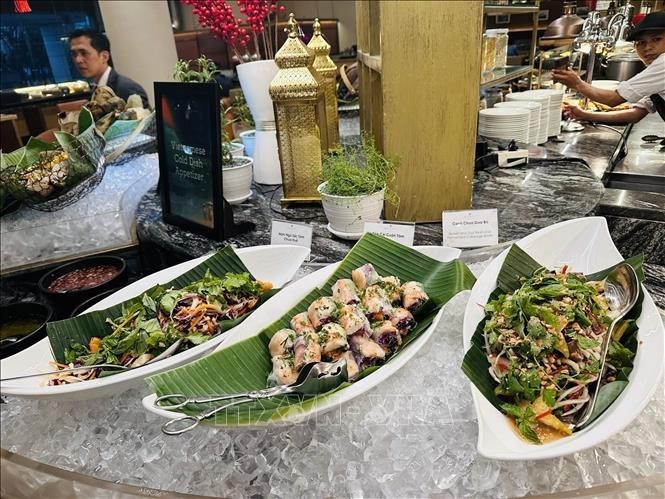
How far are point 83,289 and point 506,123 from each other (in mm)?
1827

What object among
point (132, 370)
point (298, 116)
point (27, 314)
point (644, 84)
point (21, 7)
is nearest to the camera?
point (132, 370)

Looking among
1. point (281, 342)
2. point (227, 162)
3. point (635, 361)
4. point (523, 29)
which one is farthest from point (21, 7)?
point (635, 361)

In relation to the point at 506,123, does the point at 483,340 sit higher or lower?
lower

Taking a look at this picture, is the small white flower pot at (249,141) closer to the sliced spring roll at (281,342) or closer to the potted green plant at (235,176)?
the potted green plant at (235,176)

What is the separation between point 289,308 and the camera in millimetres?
1023

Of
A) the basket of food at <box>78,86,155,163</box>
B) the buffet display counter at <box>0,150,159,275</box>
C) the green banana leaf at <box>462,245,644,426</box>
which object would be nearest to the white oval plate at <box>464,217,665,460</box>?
the green banana leaf at <box>462,245,644,426</box>

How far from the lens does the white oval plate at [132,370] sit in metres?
0.79

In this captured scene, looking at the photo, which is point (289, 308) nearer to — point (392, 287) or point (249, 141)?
point (392, 287)

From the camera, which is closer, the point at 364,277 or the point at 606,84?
the point at 364,277

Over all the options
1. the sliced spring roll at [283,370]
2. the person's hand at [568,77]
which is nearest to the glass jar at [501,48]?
the person's hand at [568,77]

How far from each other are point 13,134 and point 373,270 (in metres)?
2.41

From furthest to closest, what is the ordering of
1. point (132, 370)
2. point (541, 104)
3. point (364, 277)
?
point (541, 104)
point (364, 277)
point (132, 370)

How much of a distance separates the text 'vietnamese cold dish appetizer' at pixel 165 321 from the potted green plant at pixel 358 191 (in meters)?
0.36

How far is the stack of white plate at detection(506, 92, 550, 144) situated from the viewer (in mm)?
2135
